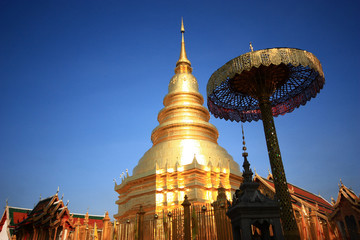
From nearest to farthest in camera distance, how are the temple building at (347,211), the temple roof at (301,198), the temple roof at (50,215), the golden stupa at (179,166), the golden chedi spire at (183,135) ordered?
the temple building at (347,211) → the golden stupa at (179,166) → the temple roof at (301,198) → the golden chedi spire at (183,135) → the temple roof at (50,215)

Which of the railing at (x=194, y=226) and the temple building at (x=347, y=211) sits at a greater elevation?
the temple building at (x=347, y=211)

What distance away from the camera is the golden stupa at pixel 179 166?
17.0 metres

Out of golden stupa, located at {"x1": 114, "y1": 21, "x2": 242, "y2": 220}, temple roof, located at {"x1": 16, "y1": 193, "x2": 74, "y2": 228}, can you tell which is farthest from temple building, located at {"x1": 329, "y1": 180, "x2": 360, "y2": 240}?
temple roof, located at {"x1": 16, "y1": 193, "x2": 74, "y2": 228}

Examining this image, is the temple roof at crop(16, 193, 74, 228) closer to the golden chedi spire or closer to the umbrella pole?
the golden chedi spire

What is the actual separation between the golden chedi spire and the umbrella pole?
840 cm

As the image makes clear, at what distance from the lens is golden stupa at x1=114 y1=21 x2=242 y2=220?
17000 millimetres

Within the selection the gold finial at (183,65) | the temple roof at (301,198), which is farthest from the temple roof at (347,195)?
the gold finial at (183,65)

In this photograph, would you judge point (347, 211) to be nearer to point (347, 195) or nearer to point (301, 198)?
point (347, 195)

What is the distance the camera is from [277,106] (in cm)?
1238

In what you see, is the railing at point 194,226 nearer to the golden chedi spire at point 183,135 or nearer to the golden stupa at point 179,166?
the golden stupa at point 179,166

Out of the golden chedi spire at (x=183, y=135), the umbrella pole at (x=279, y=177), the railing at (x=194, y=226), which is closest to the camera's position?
the umbrella pole at (x=279, y=177)

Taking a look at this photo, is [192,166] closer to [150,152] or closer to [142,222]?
[150,152]

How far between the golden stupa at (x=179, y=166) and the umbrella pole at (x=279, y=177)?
6.61m

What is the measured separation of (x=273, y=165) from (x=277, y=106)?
4.19 m
